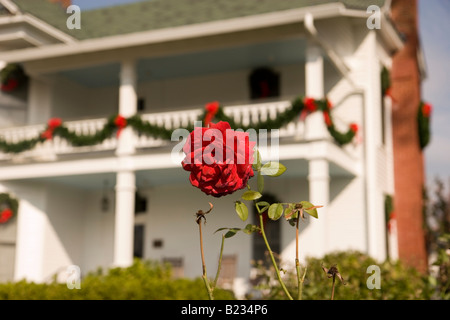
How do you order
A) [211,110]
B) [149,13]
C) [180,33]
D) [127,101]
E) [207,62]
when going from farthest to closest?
[149,13]
[207,62]
[127,101]
[180,33]
[211,110]

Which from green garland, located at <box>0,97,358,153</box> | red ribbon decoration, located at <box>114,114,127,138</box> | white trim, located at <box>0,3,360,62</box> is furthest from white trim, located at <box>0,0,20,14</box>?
red ribbon decoration, located at <box>114,114,127,138</box>

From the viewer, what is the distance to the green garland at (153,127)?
11914 mm

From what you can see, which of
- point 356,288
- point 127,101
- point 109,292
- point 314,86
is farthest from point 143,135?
point 356,288

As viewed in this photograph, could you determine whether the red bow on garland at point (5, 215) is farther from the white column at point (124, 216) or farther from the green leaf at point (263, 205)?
the green leaf at point (263, 205)

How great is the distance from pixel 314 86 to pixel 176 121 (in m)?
3.18

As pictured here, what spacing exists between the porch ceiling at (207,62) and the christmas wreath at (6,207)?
3.54m

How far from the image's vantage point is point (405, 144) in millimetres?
16516

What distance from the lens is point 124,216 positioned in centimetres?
1348

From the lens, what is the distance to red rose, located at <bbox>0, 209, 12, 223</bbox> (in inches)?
599

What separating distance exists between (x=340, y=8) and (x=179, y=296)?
318 inches

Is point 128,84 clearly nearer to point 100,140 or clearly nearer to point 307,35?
point 100,140

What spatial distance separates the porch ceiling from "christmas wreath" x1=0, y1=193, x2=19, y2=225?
3.54 m

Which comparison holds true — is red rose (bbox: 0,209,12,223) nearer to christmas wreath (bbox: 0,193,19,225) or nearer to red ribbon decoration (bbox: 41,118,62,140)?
christmas wreath (bbox: 0,193,19,225)

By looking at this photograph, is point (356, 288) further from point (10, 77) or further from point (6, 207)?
point (10, 77)
